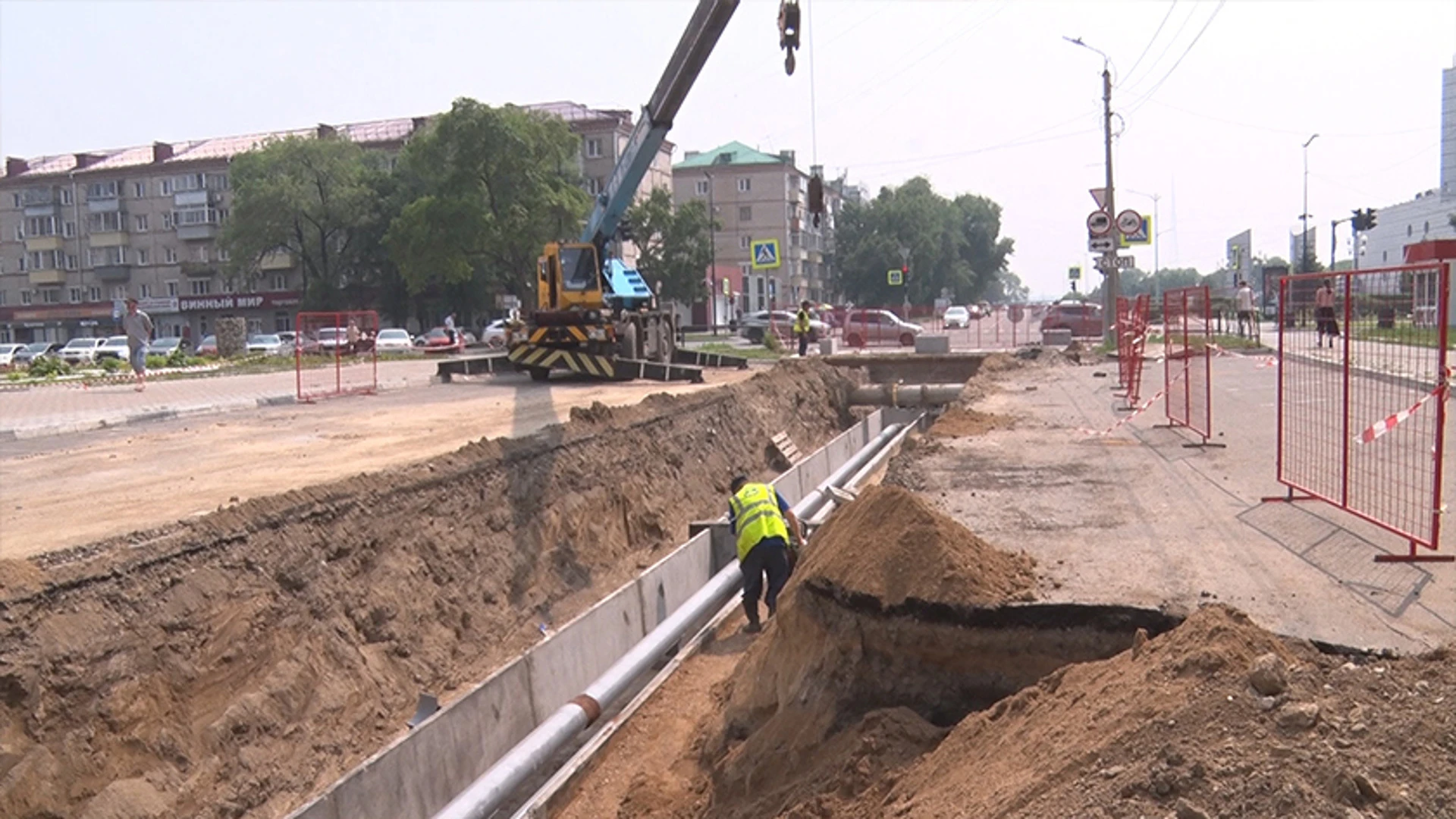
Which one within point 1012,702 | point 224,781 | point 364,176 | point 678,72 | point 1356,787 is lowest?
point 224,781

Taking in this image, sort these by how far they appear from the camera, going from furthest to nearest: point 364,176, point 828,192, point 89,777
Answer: point 828,192 → point 364,176 → point 89,777

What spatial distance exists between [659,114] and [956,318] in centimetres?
4019

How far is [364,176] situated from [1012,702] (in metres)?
62.3

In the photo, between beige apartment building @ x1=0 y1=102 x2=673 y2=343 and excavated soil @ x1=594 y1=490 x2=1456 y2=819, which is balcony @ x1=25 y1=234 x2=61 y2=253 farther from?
excavated soil @ x1=594 y1=490 x2=1456 y2=819

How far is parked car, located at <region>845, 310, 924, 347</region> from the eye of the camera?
3810 cm

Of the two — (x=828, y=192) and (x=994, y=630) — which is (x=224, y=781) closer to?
(x=994, y=630)

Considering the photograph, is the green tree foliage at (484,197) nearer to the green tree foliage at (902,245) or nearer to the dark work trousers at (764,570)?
the green tree foliage at (902,245)

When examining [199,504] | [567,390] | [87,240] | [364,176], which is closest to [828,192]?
[364,176]

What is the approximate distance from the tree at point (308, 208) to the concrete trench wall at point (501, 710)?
55.7m

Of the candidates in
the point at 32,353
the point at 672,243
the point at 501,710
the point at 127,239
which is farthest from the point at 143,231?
the point at 501,710

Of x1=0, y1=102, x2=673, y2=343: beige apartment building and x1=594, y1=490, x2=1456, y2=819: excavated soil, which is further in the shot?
x1=0, y1=102, x2=673, y2=343: beige apartment building

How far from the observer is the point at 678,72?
15891 millimetres

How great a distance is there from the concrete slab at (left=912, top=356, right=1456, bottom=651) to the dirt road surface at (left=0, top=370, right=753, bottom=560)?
6017 millimetres

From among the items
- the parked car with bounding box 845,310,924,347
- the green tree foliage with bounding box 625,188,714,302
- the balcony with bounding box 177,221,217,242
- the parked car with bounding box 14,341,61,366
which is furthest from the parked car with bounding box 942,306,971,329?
the balcony with bounding box 177,221,217,242
